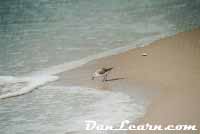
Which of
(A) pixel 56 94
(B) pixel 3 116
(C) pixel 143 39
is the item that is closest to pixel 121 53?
(C) pixel 143 39

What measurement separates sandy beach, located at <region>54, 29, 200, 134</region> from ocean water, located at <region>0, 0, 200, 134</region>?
0.06 metres

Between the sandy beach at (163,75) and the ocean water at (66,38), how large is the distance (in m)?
0.06

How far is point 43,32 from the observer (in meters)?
3.06

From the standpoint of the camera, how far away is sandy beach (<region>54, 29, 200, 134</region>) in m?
2.78

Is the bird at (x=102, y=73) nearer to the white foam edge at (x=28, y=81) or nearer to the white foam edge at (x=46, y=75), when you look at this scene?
the white foam edge at (x=46, y=75)

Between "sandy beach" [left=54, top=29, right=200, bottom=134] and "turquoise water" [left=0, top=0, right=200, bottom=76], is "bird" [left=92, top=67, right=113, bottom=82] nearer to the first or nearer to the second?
"sandy beach" [left=54, top=29, right=200, bottom=134]

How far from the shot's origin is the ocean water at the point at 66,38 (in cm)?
286

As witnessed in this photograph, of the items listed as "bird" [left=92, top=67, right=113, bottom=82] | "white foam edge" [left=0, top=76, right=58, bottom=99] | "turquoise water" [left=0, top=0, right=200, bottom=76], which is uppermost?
"turquoise water" [left=0, top=0, right=200, bottom=76]

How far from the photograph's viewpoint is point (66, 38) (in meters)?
3.03

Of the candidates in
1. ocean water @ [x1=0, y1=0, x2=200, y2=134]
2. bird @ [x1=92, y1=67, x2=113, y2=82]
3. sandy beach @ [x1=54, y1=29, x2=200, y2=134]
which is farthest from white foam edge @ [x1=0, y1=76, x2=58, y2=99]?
bird @ [x1=92, y1=67, x2=113, y2=82]

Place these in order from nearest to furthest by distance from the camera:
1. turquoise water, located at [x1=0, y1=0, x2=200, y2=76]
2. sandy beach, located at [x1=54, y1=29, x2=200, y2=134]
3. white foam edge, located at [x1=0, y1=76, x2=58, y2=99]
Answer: sandy beach, located at [x1=54, y1=29, x2=200, y2=134], white foam edge, located at [x1=0, y1=76, x2=58, y2=99], turquoise water, located at [x1=0, y1=0, x2=200, y2=76]

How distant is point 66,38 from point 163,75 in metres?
0.75

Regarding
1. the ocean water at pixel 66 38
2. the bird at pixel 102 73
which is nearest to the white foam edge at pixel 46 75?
the ocean water at pixel 66 38

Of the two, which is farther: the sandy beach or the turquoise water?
the turquoise water
